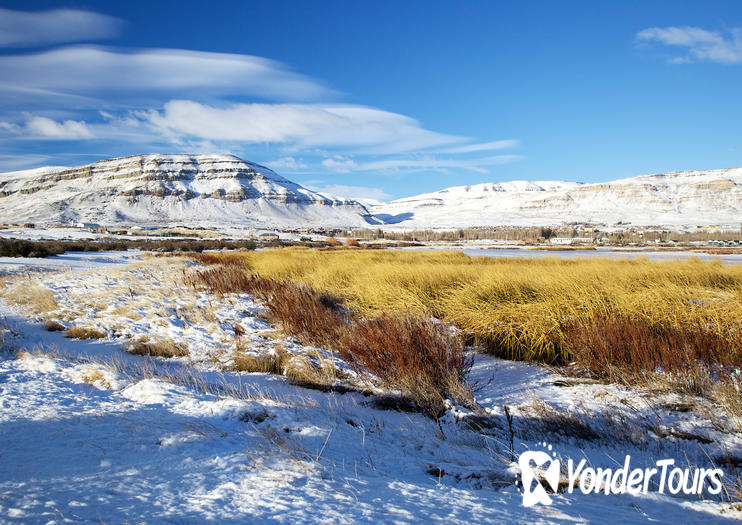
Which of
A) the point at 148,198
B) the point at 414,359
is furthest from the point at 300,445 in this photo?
the point at 148,198

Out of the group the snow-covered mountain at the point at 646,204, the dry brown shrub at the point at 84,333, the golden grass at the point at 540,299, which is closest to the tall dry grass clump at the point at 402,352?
the golden grass at the point at 540,299

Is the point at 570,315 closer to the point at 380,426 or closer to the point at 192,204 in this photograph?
the point at 380,426

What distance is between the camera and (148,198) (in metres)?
157

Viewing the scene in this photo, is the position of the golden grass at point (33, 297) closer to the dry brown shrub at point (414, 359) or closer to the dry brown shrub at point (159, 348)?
the dry brown shrub at point (159, 348)

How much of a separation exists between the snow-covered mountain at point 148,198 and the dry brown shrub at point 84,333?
130m

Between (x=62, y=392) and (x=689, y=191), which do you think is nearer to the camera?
(x=62, y=392)

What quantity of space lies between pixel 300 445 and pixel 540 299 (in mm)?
5401

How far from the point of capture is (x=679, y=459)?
2760 millimetres

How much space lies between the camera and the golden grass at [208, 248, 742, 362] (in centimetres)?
516

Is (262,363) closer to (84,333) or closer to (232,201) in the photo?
(84,333)

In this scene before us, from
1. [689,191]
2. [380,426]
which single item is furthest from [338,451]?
[689,191]

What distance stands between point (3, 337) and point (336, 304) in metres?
5.69

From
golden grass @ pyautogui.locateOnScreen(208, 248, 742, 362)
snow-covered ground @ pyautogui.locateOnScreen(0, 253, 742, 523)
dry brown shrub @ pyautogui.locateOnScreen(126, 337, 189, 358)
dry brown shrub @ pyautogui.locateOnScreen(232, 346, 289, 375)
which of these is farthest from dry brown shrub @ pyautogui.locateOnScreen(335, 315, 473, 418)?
dry brown shrub @ pyautogui.locateOnScreen(126, 337, 189, 358)

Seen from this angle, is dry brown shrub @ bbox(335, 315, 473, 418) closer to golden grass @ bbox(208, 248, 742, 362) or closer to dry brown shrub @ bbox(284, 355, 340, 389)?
dry brown shrub @ bbox(284, 355, 340, 389)
